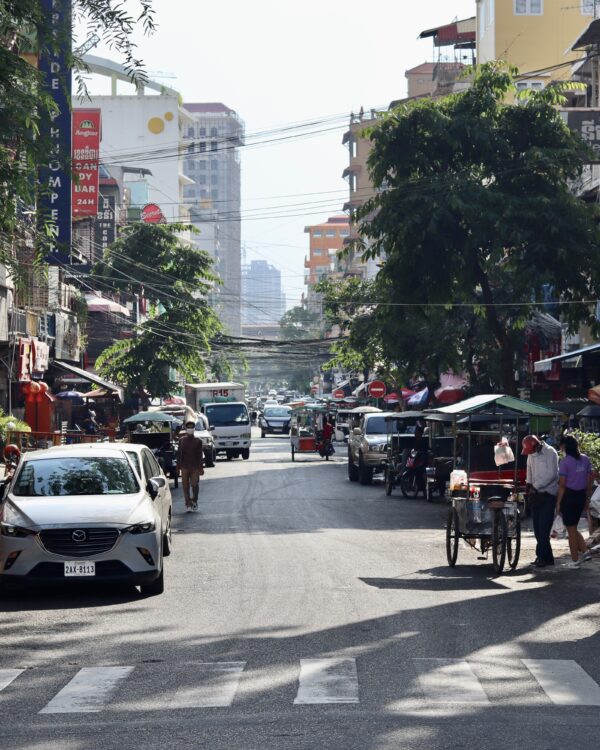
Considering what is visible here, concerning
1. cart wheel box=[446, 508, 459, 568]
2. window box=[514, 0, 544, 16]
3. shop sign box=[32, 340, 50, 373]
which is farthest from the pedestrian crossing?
window box=[514, 0, 544, 16]

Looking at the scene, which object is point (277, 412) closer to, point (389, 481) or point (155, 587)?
point (389, 481)

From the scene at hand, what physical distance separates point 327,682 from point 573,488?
8.41 m

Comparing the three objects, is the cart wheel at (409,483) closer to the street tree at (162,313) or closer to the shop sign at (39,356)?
the shop sign at (39,356)

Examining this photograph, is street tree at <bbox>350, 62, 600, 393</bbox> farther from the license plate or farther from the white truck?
the white truck

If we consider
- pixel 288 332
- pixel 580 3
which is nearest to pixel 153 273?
pixel 580 3

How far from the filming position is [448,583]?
602 inches

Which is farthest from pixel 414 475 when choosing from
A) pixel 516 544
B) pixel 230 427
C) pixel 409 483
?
pixel 230 427

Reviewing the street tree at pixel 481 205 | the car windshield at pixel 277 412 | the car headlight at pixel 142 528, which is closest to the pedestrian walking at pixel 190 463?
the street tree at pixel 481 205

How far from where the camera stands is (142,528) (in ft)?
46.0

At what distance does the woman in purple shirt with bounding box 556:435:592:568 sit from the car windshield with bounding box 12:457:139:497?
5.53 metres

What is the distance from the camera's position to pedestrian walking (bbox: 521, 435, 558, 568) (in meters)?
17.1

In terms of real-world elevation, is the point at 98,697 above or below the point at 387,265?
below

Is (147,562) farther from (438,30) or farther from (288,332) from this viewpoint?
(288,332)

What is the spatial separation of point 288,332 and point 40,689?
17042 cm
